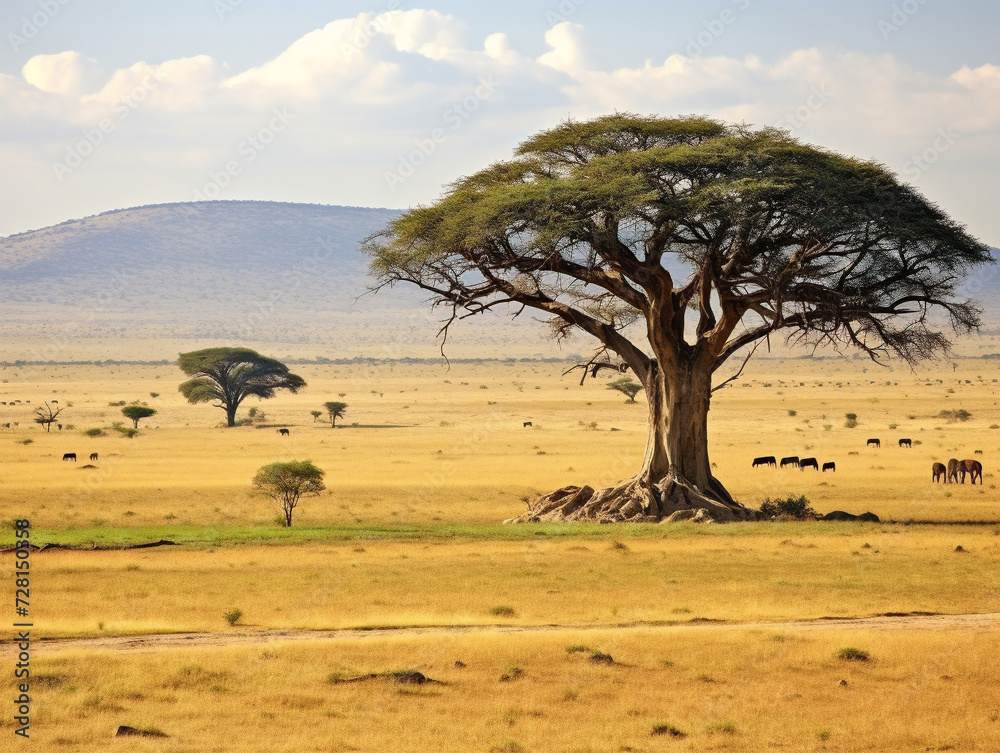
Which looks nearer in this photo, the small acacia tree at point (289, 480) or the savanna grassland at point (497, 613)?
the savanna grassland at point (497, 613)

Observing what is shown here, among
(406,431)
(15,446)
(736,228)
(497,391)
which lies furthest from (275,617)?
(497,391)

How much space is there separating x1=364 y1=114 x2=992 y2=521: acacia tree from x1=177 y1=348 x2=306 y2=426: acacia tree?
49026 mm

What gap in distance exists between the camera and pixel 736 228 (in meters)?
27.6

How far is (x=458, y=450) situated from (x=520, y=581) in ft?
120

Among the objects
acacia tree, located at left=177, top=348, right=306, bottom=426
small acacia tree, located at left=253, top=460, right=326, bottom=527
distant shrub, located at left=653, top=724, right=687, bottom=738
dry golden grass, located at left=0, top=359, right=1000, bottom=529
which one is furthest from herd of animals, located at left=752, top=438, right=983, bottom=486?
acacia tree, located at left=177, top=348, right=306, bottom=426

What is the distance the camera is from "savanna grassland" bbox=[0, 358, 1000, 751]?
42.7 ft

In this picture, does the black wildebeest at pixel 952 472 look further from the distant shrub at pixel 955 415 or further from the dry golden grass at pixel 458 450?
the distant shrub at pixel 955 415

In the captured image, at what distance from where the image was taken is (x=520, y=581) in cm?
2161

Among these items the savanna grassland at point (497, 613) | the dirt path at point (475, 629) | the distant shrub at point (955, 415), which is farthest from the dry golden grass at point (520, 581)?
the distant shrub at point (955, 415)

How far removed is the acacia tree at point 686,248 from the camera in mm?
Result: 27562

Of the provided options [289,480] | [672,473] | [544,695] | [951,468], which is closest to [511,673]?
[544,695]

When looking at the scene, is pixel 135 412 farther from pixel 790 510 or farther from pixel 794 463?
pixel 790 510

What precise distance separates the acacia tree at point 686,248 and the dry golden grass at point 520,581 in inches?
170

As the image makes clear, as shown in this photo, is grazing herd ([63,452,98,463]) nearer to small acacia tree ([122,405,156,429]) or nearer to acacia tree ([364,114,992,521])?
small acacia tree ([122,405,156,429])
